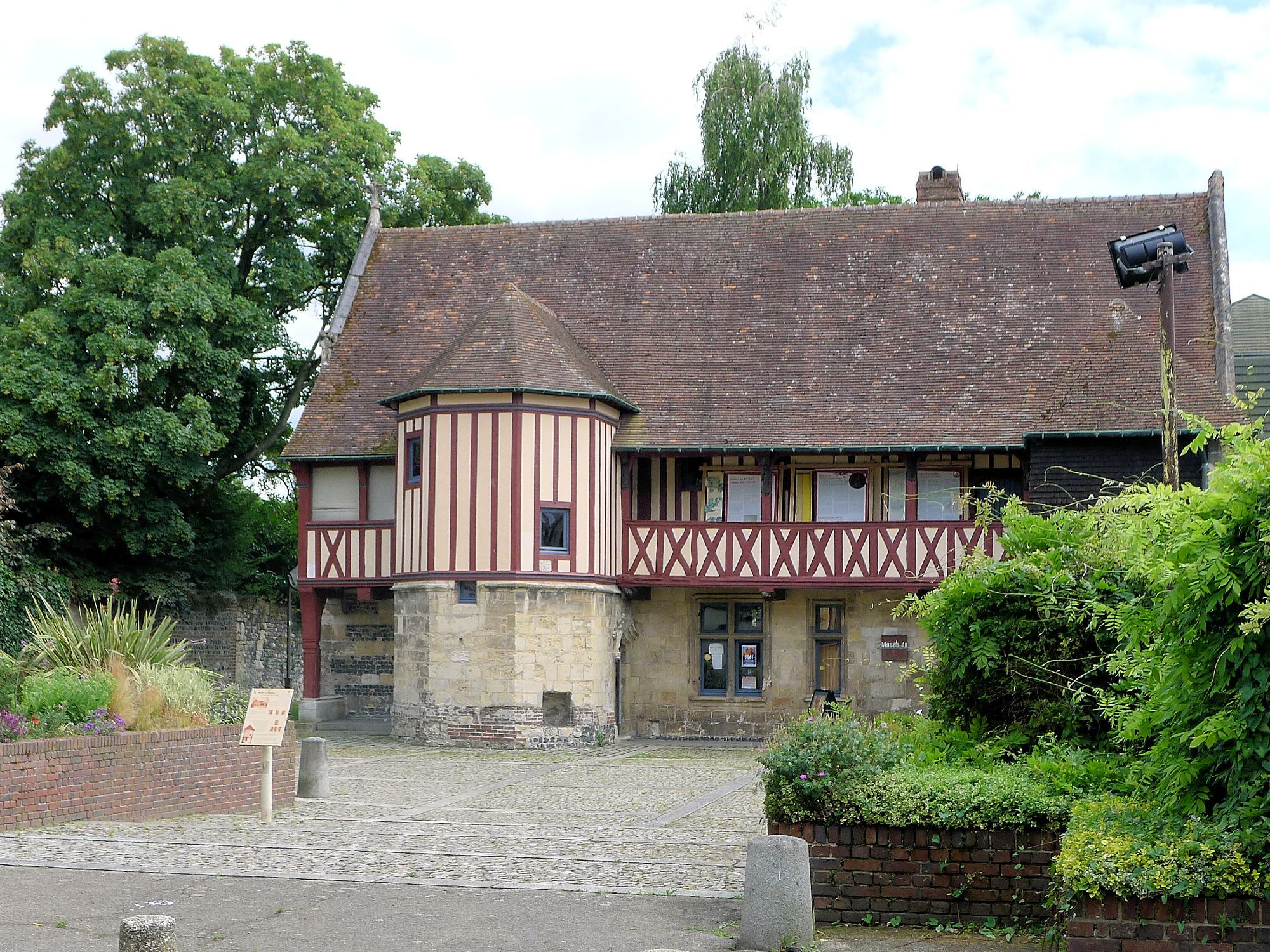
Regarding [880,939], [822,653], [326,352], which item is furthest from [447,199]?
[880,939]

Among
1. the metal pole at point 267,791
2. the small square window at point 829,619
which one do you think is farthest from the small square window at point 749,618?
the metal pole at point 267,791

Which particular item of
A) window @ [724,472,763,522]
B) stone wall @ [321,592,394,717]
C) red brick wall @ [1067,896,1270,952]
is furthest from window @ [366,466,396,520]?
red brick wall @ [1067,896,1270,952]

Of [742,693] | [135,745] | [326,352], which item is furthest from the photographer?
[326,352]

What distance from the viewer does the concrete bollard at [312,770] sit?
1477 cm

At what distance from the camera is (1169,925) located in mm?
6555

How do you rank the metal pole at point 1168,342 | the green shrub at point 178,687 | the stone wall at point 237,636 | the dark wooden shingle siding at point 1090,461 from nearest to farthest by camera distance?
the metal pole at point 1168,342 → the green shrub at point 178,687 → the dark wooden shingle siding at point 1090,461 → the stone wall at point 237,636

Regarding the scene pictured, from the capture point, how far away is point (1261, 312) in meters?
38.9

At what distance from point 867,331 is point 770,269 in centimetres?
234

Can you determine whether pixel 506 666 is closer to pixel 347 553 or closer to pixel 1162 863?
pixel 347 553

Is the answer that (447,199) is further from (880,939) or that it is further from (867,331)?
(880,939)

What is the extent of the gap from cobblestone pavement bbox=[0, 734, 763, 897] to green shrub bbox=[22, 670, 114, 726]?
3.21 ft

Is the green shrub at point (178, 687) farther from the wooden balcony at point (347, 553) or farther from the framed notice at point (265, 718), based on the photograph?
the wooden balcony at point (347, 553)

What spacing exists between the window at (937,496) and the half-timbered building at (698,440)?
0.16ft

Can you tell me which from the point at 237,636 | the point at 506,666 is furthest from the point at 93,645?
Result: the point at 237,636
